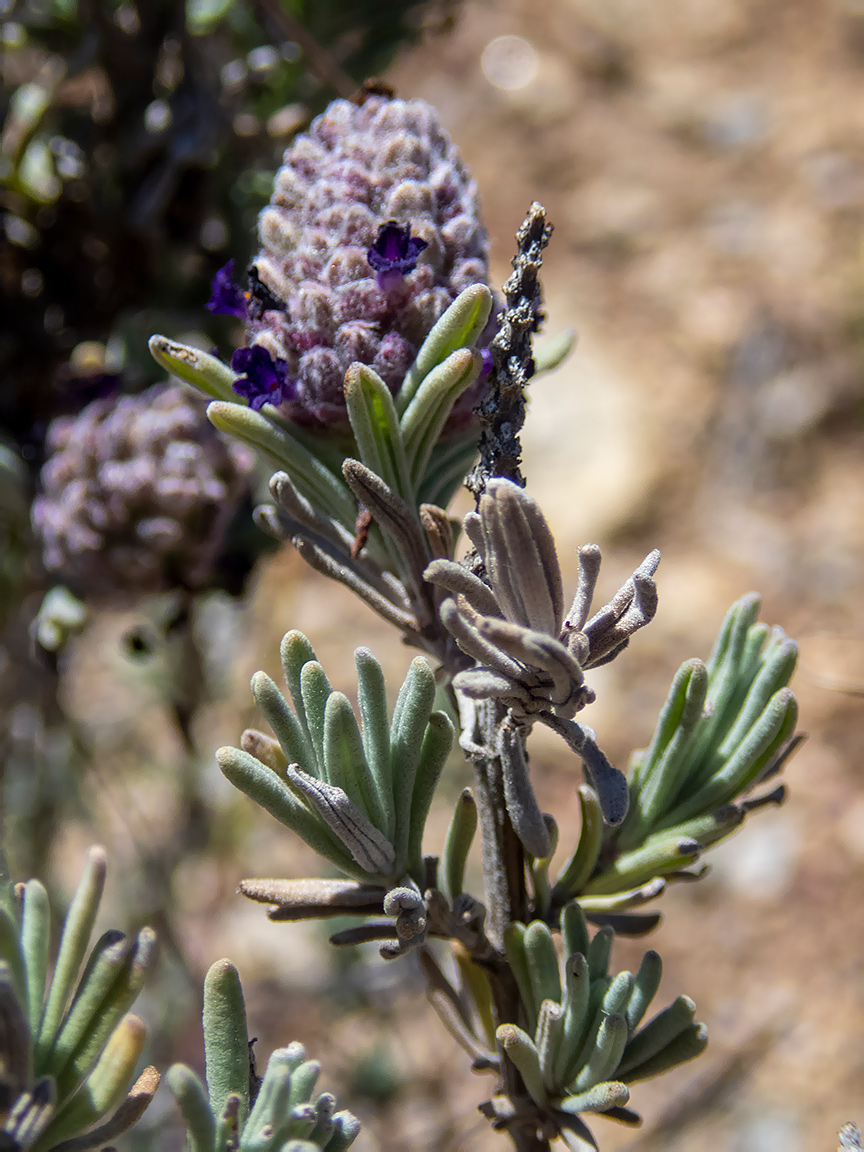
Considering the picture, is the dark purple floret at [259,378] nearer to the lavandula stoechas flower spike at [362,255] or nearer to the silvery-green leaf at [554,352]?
the lavandula stoechas flower spike at [362,255]

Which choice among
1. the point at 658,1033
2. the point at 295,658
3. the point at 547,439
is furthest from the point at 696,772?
the point at 547,439

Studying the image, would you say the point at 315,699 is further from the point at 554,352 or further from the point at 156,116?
the point at 156,116

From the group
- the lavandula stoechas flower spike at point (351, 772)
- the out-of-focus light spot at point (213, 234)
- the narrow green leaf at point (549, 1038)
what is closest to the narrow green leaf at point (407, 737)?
the lavandula stoechas flower spike at point (351, 772)

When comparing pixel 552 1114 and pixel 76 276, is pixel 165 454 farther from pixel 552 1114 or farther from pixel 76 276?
pixel 552 1114

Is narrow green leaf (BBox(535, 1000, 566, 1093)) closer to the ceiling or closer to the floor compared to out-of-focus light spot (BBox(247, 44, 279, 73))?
closer to the floor

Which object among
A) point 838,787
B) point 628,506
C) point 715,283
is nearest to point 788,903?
point 838,787

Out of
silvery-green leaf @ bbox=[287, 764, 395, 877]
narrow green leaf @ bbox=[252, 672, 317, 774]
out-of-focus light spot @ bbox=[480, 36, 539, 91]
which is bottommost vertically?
silvery-green leaf @ bbox=[287, 764, 395, 877]

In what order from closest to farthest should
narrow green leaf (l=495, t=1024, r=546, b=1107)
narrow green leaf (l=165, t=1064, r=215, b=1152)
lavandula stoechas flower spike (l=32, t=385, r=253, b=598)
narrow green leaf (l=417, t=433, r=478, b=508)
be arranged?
narrow green leaf (l=165, t=1064, r=215, b=1152) < narrow green leaf (l=495, t=1024, r=546, b=1107) < narrow green leaf (l=417, t=433, r=478, b=508) < lavandula stoechas flower spike (l=32, t=385, r=253, b=598)

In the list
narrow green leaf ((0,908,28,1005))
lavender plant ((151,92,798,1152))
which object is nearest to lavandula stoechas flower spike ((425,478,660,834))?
lavender plant ((151,92,798,1152))

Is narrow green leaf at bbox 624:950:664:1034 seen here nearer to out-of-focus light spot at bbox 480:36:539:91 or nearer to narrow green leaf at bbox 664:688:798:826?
narrow green leaf at bbox 664:688:798:826
